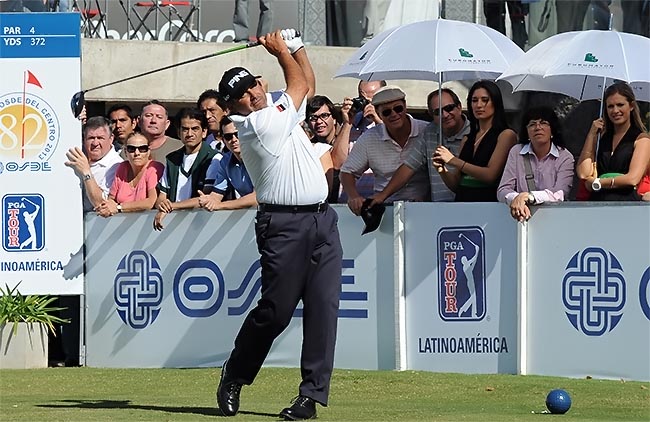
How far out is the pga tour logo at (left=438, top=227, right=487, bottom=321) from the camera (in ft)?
36.1

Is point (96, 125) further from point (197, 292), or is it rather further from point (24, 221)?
point (197, 292)

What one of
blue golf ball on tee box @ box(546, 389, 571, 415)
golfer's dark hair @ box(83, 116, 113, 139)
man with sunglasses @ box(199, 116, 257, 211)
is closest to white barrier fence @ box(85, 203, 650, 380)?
man with sunglasses @ box(199, 116, 257, 211)

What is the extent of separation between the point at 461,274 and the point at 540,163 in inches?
41.2

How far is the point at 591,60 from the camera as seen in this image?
445 inches

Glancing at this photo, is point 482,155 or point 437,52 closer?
point 482,155

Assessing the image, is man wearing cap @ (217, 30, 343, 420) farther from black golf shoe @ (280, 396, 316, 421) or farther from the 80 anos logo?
the 80 anos logo

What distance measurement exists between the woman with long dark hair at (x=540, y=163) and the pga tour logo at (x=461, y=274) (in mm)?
410

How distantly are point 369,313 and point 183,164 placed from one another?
2313 millimetres

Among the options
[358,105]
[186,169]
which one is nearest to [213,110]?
[186,169]

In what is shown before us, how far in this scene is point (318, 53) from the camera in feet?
64.0

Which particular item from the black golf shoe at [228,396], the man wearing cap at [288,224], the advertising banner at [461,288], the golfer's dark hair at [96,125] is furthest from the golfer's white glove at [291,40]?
the golfer's dark hair at [96,125]

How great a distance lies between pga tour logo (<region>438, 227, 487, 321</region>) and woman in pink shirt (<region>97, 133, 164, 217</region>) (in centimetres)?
298

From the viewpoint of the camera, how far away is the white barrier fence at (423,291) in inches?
413

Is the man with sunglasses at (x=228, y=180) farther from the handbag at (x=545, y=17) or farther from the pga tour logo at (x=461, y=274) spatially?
the handbag at (x=545, y=17)
